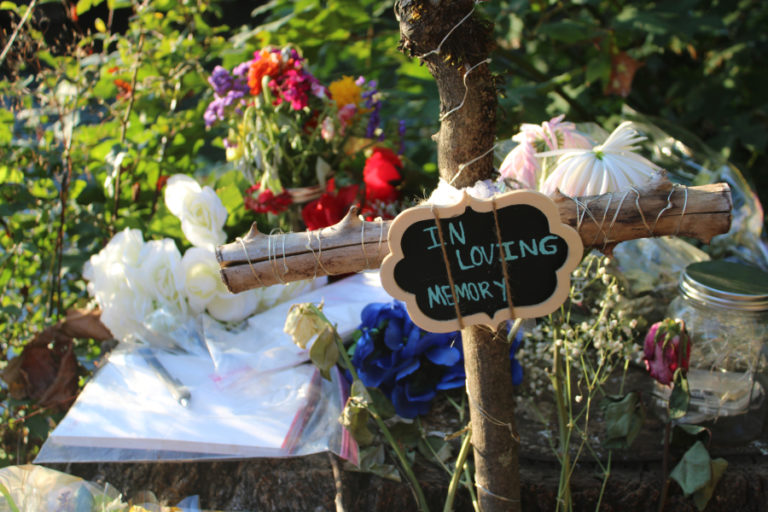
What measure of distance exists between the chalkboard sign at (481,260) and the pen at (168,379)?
25.0 inches

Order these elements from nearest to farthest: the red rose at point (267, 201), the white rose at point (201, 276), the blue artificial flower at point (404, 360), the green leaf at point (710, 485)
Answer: the green leaf at point (710, 485), the blue artificial flower at point (404, 360), the white rose at point (201, 276), the red rose at point (267, 201)

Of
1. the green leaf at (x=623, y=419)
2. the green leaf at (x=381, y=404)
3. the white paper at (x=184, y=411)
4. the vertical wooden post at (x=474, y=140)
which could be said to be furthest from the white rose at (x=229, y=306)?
the green leaf at (x=623, y=419)

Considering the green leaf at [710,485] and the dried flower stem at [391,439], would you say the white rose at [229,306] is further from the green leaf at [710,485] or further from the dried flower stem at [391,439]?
the green leaf at [710,485]

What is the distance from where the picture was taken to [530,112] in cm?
199

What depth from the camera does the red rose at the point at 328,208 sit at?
1650mm

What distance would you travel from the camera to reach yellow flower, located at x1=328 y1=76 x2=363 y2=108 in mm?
1798

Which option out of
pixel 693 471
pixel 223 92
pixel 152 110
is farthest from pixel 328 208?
pixel 693 471

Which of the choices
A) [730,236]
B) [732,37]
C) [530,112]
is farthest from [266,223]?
[732,37]

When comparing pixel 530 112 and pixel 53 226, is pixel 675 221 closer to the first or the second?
Answer: pixel 530 112

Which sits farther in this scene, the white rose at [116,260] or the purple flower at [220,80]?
the purple flower at [220,80]

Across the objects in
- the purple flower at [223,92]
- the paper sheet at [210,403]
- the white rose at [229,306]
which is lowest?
the paper sheet at [210,403]

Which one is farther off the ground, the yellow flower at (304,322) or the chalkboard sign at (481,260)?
the chalkboard sign at (481,260)

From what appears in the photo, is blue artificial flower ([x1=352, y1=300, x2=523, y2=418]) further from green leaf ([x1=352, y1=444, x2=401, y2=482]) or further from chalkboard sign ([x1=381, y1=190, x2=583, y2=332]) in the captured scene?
chalkboard sign ([x1=381, y1=190, x2=583, y2=332])

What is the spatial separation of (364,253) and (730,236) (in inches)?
53.8
